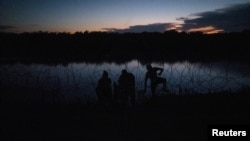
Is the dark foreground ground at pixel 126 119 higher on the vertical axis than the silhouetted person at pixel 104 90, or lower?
lower

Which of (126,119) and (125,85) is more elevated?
(125,85)

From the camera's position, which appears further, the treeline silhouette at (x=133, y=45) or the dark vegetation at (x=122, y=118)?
the treeline silhouette at (x=133, y=45)

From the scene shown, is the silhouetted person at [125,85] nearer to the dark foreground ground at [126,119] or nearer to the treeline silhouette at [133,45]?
the dark foreground ground at [126,119]

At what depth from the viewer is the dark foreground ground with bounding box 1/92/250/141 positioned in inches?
372

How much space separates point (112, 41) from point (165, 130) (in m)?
70.4

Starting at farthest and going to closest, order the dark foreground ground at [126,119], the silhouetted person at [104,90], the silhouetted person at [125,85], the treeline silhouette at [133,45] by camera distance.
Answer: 1. the treeline silhouette at [133,45]
2. the silhouetted person at [125,85]
3. the silhouetted person at [104,90]
4. the dark foreground ground at [126,119]

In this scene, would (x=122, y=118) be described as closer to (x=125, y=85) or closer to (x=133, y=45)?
(x=125, y=85)

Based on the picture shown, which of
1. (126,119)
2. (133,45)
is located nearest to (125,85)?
(126,119)

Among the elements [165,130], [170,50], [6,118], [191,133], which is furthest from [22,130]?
[170,50]

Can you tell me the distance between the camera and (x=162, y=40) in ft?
262

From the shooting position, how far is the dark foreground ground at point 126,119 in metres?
9.45

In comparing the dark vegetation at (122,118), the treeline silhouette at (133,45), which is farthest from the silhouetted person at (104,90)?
the treeline silhouette at (133,45)

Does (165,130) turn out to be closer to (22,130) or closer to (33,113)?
(22,130)

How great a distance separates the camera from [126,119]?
11.0 meters
